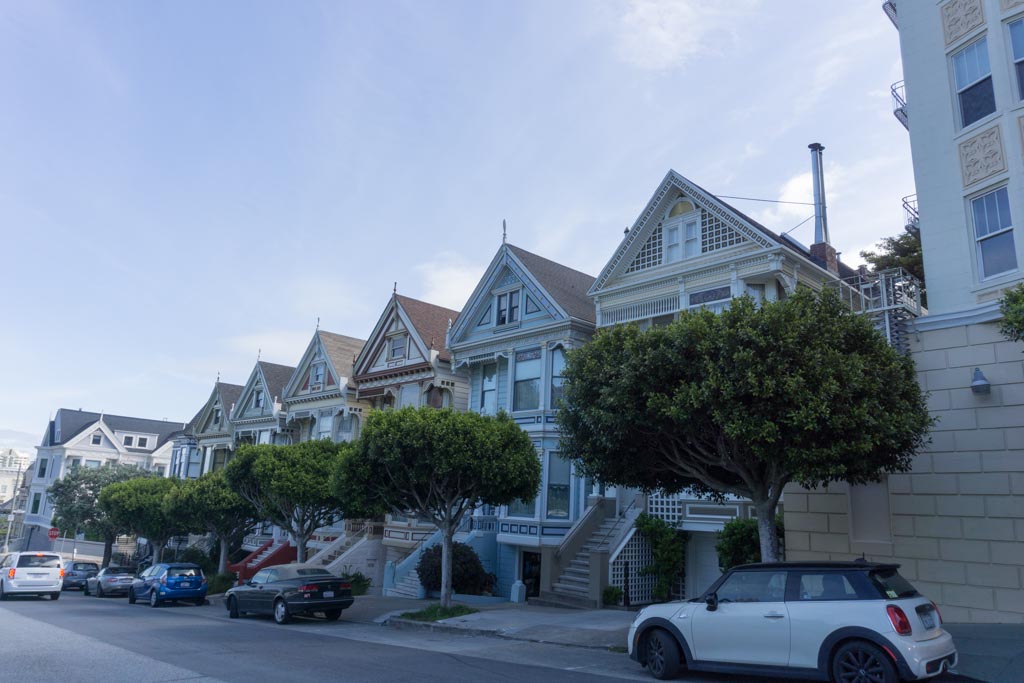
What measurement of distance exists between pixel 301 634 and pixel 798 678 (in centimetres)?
1164

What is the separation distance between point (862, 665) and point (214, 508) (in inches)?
1097

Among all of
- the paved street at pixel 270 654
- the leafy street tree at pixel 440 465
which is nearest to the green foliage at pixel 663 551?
the leafy street tree at pixel 440 465

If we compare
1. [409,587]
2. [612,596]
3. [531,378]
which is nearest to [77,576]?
[409,587]

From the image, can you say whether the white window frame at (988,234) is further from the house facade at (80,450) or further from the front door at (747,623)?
the house facade at (80,450)

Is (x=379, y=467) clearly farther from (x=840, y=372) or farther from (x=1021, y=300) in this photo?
(x=1021, y=300)

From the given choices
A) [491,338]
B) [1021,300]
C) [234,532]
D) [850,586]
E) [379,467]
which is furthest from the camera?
[234,532]

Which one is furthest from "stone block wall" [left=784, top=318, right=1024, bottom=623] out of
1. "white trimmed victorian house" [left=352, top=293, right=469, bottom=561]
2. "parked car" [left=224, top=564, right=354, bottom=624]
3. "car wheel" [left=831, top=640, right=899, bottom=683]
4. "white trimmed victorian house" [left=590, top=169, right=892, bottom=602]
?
"white trimmed victorian house" [left=352, top=293, right=469, bottom=561]

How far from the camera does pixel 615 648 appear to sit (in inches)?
535

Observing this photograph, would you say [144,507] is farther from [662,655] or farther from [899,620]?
[899,620]

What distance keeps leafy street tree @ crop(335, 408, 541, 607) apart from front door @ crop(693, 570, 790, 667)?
9.27m

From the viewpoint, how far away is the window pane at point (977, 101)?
47.3 feet

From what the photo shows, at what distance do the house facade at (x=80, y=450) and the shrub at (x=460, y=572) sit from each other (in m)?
51.2

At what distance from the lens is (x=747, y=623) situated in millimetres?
9656

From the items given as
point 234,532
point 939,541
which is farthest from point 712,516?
point 234,532
